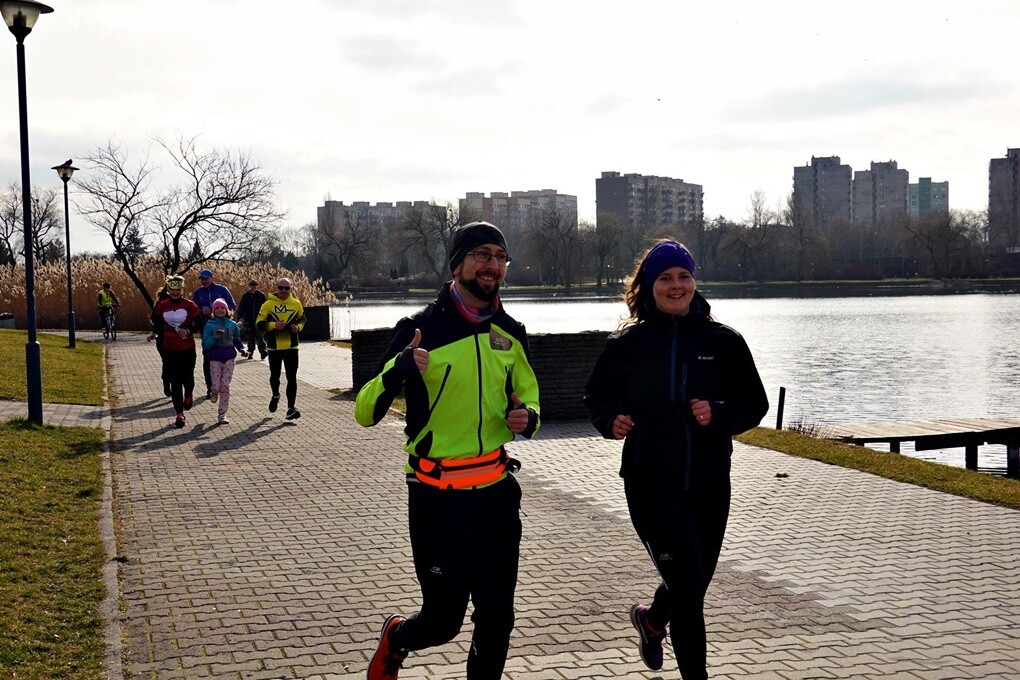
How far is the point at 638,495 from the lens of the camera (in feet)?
15.6

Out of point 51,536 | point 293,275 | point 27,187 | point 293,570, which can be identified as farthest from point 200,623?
point 293,275

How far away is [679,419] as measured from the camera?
4652mm

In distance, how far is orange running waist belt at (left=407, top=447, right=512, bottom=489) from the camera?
4.26 meters

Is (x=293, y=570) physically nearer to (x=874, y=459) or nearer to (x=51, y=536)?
(x=51, y=536)

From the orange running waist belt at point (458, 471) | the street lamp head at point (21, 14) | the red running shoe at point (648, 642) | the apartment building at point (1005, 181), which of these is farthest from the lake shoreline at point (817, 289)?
the orange running waist belt at point (458, 471)

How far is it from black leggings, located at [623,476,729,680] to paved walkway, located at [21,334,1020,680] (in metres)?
0.69

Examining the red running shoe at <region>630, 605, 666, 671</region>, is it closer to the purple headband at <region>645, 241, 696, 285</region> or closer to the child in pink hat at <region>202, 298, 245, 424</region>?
the purple headband at <region>645, 241, 696, 285</region>

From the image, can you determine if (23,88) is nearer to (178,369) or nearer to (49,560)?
(178,369)

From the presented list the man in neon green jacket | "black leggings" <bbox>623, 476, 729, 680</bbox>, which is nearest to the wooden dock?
"black leggings" <bbox>623, 476, 729, 680</bbox>

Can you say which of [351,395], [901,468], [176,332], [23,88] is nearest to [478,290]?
[901,468]

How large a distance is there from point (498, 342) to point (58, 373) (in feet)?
61.2

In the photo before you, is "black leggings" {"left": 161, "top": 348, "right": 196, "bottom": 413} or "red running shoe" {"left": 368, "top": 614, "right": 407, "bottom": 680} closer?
"red running shoe" {"left": 368, "top": 614, "right": 407, "bottom": 680}

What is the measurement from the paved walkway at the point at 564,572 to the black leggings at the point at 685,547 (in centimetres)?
69

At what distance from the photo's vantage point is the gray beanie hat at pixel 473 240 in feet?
14.4
